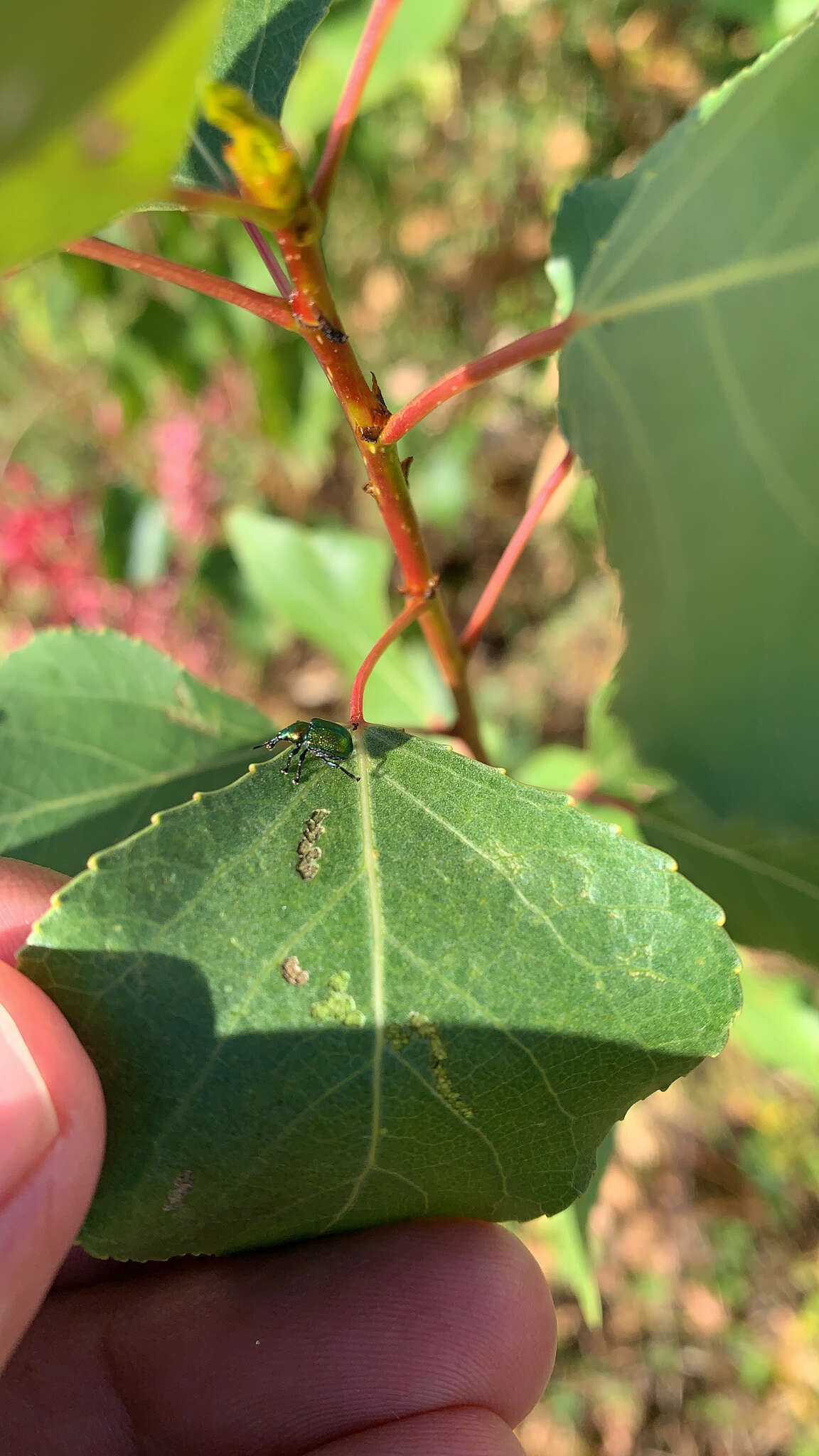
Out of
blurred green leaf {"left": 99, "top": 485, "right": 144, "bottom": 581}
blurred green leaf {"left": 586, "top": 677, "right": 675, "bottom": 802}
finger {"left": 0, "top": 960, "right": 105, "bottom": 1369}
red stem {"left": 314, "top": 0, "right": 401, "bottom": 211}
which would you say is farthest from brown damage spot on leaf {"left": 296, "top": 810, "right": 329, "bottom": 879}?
blurred green leaf {"left": 99, "top": 485, "right": 144, "bottom": 581}

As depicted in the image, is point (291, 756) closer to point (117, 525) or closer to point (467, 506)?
point (117, 525)

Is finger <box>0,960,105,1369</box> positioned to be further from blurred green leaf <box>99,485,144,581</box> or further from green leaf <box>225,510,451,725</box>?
blurred green leaf <box>99,485,144,581</box>

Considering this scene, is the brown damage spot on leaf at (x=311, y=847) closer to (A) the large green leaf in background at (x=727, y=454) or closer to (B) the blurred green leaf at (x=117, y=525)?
(A) the large green leaf in background at (x=727, y=454)

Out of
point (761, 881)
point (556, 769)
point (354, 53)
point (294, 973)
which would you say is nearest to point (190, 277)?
point (294, 973)

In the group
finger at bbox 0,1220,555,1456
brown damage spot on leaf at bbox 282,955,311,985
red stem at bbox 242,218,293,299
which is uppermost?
red stem at bbox 242,218,293,299

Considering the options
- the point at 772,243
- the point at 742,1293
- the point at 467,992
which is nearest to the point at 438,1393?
the point at 467,992

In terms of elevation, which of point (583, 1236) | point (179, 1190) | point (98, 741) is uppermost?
point (98, 741)
